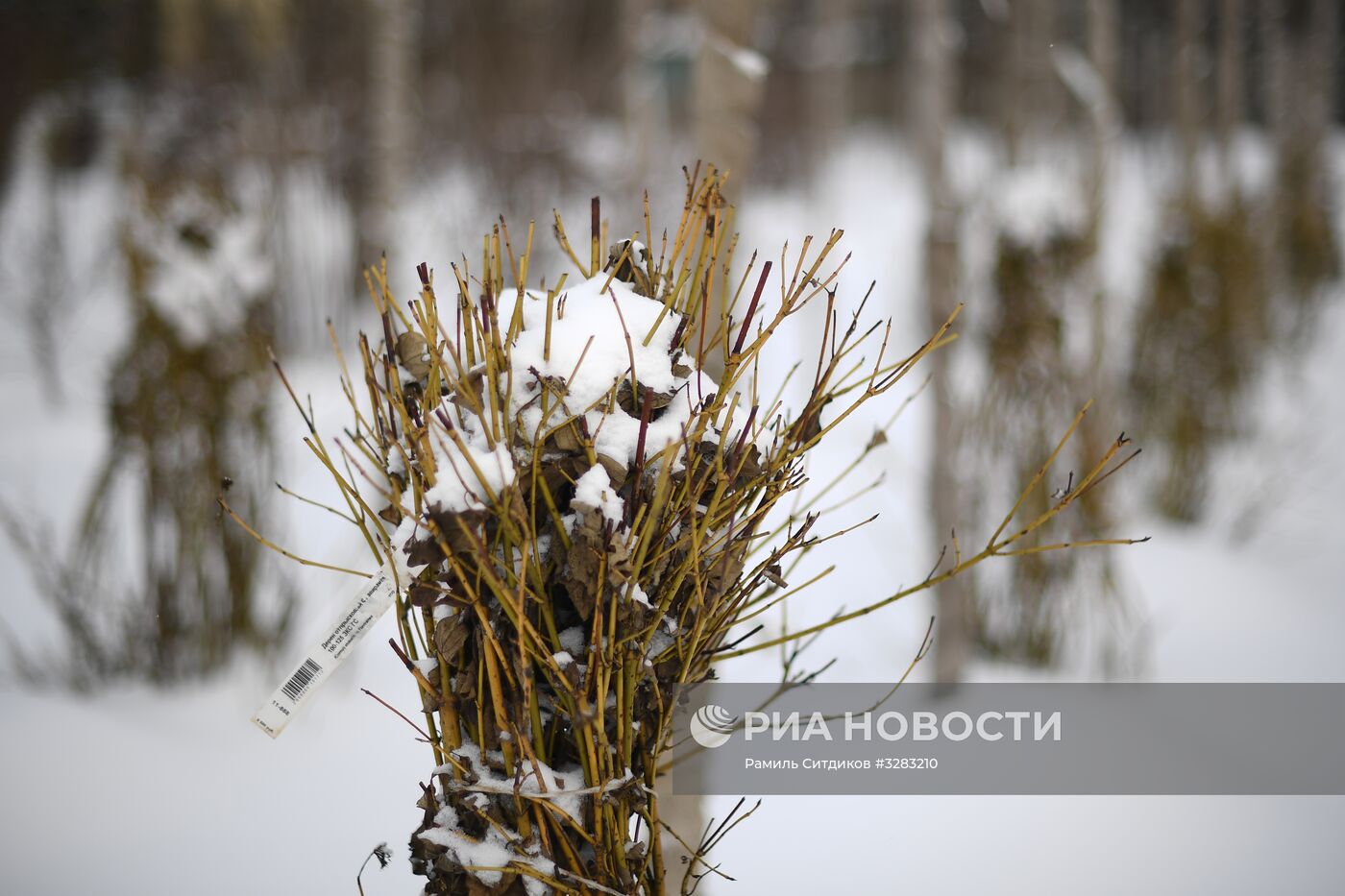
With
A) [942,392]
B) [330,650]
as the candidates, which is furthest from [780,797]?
[330,650]

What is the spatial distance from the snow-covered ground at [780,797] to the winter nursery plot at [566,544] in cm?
92

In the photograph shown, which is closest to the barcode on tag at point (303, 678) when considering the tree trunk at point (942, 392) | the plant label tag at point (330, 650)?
the plant label tag at point (330, 650)

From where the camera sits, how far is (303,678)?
0.97 metres

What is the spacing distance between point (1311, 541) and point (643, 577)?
169 inches

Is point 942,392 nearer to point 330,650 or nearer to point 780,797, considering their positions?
point 780,797

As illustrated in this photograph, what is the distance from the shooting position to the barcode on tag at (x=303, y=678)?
97cm

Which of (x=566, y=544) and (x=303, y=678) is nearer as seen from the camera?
(x=566, y=544)

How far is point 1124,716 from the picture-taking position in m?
2.43

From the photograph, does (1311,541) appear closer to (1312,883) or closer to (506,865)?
(1312,883)

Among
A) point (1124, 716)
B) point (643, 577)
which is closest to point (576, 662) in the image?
point (643, 577)

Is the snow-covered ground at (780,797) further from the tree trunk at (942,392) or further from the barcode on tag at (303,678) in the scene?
the barcode on tag at (303,678)

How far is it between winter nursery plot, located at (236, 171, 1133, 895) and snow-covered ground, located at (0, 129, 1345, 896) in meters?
0.92

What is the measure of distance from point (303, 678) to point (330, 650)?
0.04 metres

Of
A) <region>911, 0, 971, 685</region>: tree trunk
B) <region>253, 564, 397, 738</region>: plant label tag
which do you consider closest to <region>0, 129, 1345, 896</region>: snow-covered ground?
A: <region>911, 0, 971, 685</region>: tree trunk
